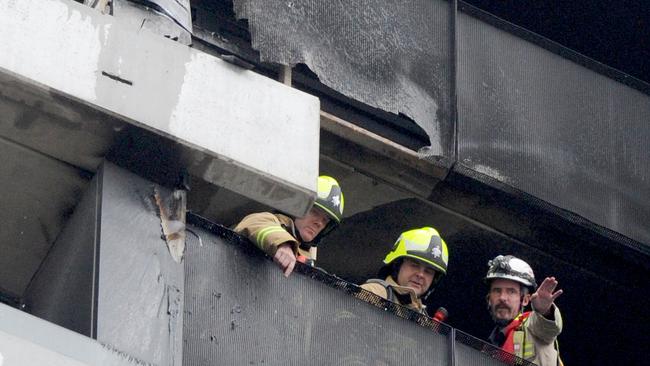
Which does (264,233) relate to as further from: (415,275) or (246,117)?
(415,275)

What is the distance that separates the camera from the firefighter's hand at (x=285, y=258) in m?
10.1

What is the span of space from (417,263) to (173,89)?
2.96 m

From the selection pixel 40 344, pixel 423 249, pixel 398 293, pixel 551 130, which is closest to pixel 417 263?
pixel 423 249

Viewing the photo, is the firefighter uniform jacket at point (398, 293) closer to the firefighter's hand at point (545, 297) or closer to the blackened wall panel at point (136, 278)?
the firefighter's hand at point (545, 297)

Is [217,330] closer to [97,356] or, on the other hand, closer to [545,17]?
[97,356]

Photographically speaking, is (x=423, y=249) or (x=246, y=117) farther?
(x=423, y=249)

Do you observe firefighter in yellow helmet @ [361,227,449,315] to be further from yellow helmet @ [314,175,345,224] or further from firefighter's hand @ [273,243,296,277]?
firefighter's hand @ [273,243,296,277]

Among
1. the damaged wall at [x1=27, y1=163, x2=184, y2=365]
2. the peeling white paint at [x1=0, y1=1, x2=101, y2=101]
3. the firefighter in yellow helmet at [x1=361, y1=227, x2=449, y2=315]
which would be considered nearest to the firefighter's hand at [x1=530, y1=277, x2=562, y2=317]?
the firefighter in yellow helmet at [x1=361, y1=227, x2=449, y2=315]

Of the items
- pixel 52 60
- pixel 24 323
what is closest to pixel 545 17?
pixel 52 60

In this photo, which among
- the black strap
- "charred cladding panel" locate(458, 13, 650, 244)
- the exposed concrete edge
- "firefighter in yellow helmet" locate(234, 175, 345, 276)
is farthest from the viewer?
"charred cladding panel" locate(458, 13, 650, 244)

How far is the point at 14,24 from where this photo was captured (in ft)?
31.6

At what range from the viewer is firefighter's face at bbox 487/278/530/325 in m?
12.3

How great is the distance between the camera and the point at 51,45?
31.8ft

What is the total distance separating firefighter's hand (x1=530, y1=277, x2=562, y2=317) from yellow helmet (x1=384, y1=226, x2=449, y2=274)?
3.59ft
